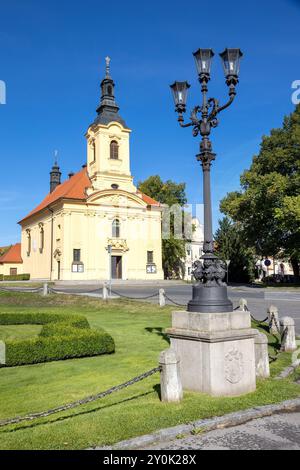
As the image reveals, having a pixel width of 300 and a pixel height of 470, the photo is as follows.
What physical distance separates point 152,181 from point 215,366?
5552cm

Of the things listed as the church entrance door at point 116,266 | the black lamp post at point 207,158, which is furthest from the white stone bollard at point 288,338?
the church entrance door at point 116,266

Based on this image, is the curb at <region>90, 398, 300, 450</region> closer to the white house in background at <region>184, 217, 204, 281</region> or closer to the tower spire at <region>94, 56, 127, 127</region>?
the tower spire at <region>94, 56, 127, 127</region>

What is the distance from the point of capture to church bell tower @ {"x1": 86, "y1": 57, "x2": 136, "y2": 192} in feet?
165

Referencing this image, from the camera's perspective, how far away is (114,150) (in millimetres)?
51438

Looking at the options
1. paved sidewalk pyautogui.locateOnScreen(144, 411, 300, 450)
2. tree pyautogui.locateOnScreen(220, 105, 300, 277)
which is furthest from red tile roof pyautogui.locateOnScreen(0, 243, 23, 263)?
paved sidewalk pyautogui.locateOnScreen(144, 411, 300, 450)

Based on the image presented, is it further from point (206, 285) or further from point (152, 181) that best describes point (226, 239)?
point (206, 285)

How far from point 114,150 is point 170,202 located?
1167 centimetres

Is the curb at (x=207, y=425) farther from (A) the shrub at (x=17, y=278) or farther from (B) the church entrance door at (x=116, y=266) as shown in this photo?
(A) the shrub at (x=17, y=278)

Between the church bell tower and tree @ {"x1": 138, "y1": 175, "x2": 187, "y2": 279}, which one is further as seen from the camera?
tree @ {"x1": 138, "y1": 175, "x2": 187, "y2": 279}

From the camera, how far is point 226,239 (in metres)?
53.6

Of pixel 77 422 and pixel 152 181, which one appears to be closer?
pixel 77 422

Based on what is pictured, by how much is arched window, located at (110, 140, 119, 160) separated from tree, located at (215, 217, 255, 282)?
16.0 metres
